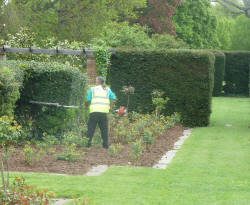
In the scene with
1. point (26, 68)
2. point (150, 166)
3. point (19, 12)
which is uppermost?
point (19, 12)

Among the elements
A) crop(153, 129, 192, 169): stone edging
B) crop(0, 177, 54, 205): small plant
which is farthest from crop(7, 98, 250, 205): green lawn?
crop(0, 177, 54, 205): small plant

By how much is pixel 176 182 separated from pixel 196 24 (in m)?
41.2

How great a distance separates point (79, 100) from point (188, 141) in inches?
122

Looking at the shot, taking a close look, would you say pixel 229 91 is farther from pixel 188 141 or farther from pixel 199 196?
pixel 199 196

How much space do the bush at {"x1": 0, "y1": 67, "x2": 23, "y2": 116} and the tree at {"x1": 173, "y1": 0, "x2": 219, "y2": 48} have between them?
35770mm

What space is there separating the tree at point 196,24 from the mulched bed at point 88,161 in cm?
3526

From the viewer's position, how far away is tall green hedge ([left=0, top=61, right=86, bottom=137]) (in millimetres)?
12164

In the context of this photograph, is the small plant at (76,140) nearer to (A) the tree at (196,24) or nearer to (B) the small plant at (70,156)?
(B) the small plant at (70,156)

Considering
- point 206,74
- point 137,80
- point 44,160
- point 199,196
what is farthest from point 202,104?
point 199,196

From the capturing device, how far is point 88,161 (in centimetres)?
959

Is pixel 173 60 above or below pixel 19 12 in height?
below

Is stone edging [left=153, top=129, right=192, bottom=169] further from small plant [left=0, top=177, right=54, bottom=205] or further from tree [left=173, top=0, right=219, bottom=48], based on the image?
tree [left=173, top=0, right=219, bottom=48]

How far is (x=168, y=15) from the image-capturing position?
4075cm

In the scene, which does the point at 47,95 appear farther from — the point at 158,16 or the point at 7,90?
the point at 158,16
